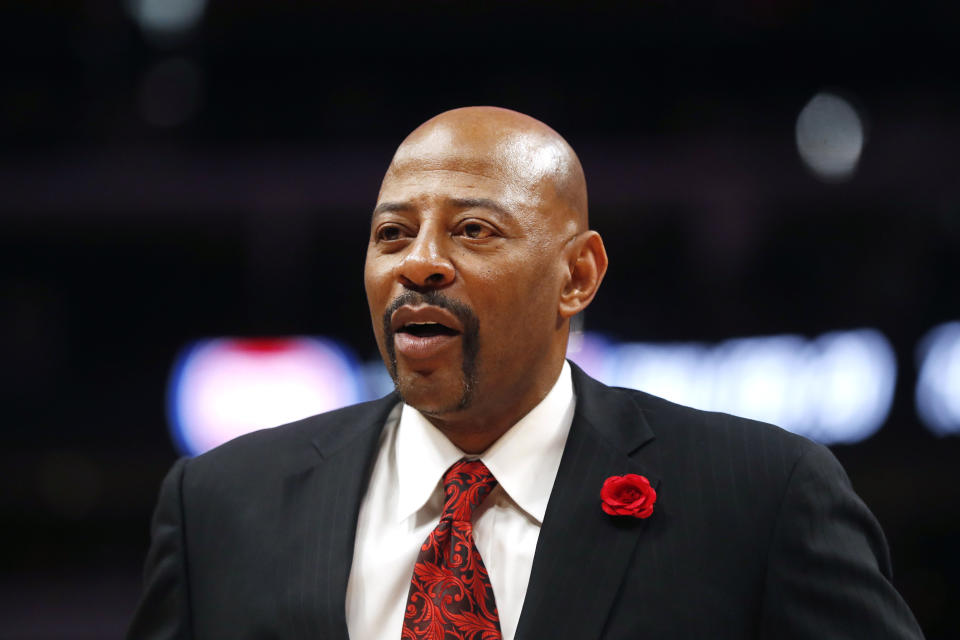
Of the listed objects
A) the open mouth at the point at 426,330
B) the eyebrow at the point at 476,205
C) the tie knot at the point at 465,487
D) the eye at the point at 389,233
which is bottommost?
the tie knot at the point at 465,487

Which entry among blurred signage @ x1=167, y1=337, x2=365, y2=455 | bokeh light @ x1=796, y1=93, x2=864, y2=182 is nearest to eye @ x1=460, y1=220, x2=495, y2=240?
blurred signage @ x1=167, y1=337, x2=365, y2=455

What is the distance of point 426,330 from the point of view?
2.27 m

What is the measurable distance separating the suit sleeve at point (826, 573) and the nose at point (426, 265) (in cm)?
84

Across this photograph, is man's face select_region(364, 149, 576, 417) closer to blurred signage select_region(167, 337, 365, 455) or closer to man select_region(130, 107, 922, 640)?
man select_region(130, 107, 922, 640)

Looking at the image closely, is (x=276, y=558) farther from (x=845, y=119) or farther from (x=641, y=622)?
(x=845, y=119)

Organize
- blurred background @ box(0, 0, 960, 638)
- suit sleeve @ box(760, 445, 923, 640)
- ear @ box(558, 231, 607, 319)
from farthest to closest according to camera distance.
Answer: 1. blurred background @ box(0, 0, 960, 638)
2. ear @ box(558, 231, 607, 319)
3. suit sleeve @ box(760, 445, 923, 640)

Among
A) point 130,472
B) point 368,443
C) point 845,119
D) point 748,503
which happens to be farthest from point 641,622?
point 130,472

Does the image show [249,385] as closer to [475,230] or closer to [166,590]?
[166,590]

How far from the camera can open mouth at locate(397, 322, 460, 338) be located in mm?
2246

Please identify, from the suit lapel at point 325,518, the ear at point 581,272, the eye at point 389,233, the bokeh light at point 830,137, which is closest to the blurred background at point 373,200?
the bokeh light at point 830,137

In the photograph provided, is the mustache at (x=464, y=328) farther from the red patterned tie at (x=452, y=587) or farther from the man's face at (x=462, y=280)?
the red patterned tie at (x=452, y=587)

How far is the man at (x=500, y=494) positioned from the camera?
80.9 inches

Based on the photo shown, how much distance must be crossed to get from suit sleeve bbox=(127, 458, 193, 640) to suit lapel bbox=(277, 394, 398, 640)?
0.25 meters

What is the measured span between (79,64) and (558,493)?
5.77 m
